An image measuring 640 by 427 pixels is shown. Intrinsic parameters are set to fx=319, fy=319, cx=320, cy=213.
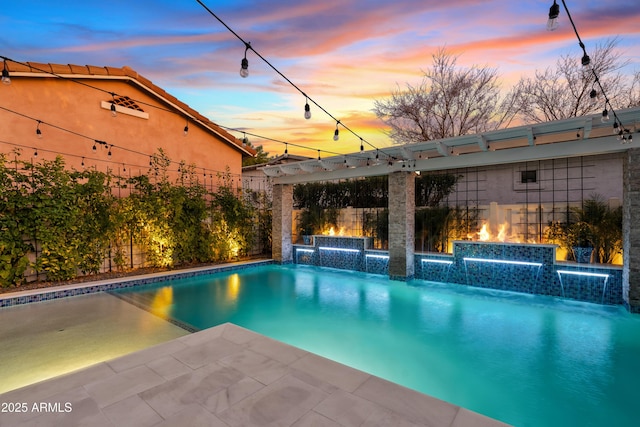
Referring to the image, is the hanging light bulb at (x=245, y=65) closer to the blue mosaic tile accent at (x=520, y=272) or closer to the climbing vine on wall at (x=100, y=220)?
the climbing vine on wall at (x=100, y=220)

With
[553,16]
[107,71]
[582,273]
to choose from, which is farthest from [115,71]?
[582,273]

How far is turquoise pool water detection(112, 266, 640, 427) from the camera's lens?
362 centimetres

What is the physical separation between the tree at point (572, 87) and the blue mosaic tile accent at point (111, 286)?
50.7ft

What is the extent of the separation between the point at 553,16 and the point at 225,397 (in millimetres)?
4317

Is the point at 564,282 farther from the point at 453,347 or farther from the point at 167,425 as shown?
the point at 167,425

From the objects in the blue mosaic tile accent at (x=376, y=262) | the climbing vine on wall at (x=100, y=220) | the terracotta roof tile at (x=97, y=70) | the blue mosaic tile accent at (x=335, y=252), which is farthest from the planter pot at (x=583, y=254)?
the terracotta roof tile at (x=97, y=70)

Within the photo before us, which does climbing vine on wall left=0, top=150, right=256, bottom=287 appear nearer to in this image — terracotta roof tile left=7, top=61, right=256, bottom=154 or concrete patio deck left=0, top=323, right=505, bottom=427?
terracotta roof tile left=7, top=61, right=256, bottom=154

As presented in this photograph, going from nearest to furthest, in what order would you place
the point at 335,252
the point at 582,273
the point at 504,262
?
the point at 582,273 < the point at 504,262 < the point at 335,252

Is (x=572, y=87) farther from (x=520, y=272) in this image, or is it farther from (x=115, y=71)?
(x=115, y=71)

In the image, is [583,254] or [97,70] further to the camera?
[97,70]

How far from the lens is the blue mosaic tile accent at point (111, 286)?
707 centimetres

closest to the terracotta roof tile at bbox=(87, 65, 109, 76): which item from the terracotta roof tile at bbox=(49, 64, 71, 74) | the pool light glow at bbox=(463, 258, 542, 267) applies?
the terracotta roof tile at bbox=(49, 64, 71, 74)

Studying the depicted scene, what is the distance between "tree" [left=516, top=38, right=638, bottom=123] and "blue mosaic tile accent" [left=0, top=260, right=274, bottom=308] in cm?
1545

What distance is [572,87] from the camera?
47.4ft
